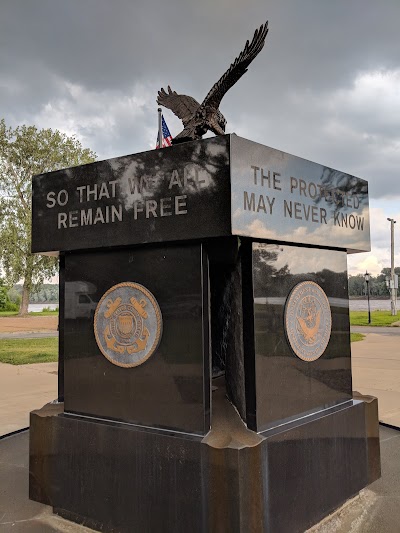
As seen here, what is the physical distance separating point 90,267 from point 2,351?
12229 mm

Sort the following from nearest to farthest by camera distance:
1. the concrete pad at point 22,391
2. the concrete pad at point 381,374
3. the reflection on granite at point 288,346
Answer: the reflection on granite at point 288,346 → the concrete pad at point 22,391 → the concrete pad at point 381,374

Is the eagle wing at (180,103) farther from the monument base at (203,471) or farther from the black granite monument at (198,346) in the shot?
the monument base at (203,471)

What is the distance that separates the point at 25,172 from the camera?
30.3 m

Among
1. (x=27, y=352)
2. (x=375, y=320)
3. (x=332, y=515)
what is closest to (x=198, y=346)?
(x=332, y=515)

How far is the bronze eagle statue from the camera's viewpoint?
286cm

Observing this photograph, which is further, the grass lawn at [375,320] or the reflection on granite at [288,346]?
the grass lawn at [375,320]

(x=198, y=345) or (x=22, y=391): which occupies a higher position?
(x=198, y=345)

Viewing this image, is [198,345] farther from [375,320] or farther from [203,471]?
[375,320]

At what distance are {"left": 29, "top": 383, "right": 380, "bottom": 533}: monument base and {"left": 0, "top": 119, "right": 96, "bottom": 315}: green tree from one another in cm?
2745

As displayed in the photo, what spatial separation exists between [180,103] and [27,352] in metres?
11.8

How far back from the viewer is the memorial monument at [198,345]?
101 inches

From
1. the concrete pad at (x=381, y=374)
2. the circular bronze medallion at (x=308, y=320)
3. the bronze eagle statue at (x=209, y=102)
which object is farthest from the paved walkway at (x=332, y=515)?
the bronze eagle statue at (x=209, y=102)

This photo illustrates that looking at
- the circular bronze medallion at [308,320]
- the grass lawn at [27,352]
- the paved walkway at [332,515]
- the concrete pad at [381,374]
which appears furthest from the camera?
the grass lawn at [27,352]

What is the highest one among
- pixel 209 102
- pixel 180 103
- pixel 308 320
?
pixel 180 103
